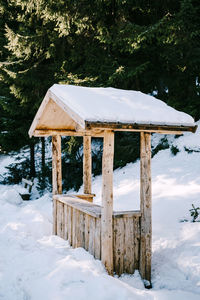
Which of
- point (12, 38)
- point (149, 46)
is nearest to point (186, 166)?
point (149, 46)

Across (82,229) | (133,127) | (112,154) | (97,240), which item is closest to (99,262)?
(97,240)

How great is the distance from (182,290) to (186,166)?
6594mm

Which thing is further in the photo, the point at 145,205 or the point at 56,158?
the point at 56,158

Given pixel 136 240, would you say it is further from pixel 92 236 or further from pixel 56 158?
pixel 56 158

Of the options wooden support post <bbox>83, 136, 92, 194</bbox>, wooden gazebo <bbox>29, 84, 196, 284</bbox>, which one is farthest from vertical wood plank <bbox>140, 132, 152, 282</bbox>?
wooden support post <bbox>83, 136, 92, 194</bbox>

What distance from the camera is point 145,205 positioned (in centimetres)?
536

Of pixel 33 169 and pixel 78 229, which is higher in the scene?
pixel 78 229

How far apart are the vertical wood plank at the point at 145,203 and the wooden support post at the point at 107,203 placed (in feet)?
2.11

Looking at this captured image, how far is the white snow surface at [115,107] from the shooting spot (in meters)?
4.64

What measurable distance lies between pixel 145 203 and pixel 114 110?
6.08 feet

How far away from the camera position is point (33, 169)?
17531 mm

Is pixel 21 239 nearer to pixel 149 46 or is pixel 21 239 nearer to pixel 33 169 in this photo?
pixel 149 46

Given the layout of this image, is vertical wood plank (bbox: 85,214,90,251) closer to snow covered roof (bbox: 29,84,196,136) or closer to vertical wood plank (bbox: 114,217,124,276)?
vertical wood plank (bbox: 114,217,124,276)

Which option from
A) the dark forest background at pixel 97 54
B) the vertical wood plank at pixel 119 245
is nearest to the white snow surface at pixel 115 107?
the vertical wood plank at pixel 119 245
